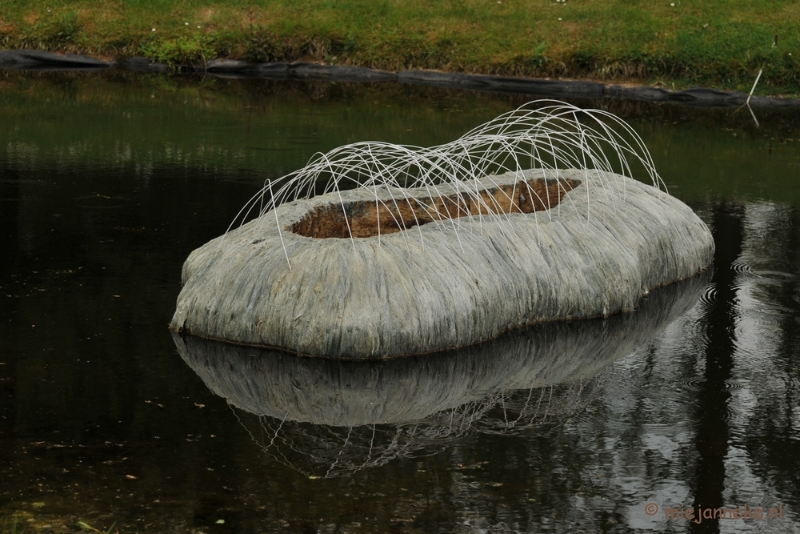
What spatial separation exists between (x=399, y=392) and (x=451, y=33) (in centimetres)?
1678

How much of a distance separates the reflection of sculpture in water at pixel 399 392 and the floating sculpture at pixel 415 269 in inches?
6.4

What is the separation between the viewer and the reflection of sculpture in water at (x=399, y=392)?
6.84 metres

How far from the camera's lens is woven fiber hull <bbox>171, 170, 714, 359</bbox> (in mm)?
7938

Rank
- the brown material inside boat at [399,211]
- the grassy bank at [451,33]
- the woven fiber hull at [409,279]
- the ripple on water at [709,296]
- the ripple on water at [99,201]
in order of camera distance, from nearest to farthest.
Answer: the woven fiber hull at [409,279] → the brown material inside boat at [399,211] → the ripple on water at [709,296] → the ripple on water at [99,201] → the grassy bank at [451,33]

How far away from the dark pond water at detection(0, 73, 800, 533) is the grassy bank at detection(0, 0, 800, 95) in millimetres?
10065

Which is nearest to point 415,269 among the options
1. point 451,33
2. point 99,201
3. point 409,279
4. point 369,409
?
point 409,279

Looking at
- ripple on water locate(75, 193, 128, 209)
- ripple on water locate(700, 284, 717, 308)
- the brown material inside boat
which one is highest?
the brown material inside boat

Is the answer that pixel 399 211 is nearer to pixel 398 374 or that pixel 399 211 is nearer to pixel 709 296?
pixel 398 374

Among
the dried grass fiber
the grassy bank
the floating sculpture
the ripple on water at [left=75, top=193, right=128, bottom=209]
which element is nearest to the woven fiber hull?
the floating sculpture

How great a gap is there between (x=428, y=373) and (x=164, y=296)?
2553mm

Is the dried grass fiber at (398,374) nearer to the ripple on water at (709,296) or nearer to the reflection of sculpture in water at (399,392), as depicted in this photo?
the reflection of sculpture in water at (399,392)

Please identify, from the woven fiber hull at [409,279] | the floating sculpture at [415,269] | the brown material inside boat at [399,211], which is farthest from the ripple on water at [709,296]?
the brown material inside boat at [399,211]

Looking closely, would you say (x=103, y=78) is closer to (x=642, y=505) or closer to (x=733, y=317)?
(x=733, y=317)

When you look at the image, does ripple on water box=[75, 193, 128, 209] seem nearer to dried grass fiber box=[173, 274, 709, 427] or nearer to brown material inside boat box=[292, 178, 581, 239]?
brown material inside boat box=[292, 178, 581, 239]
